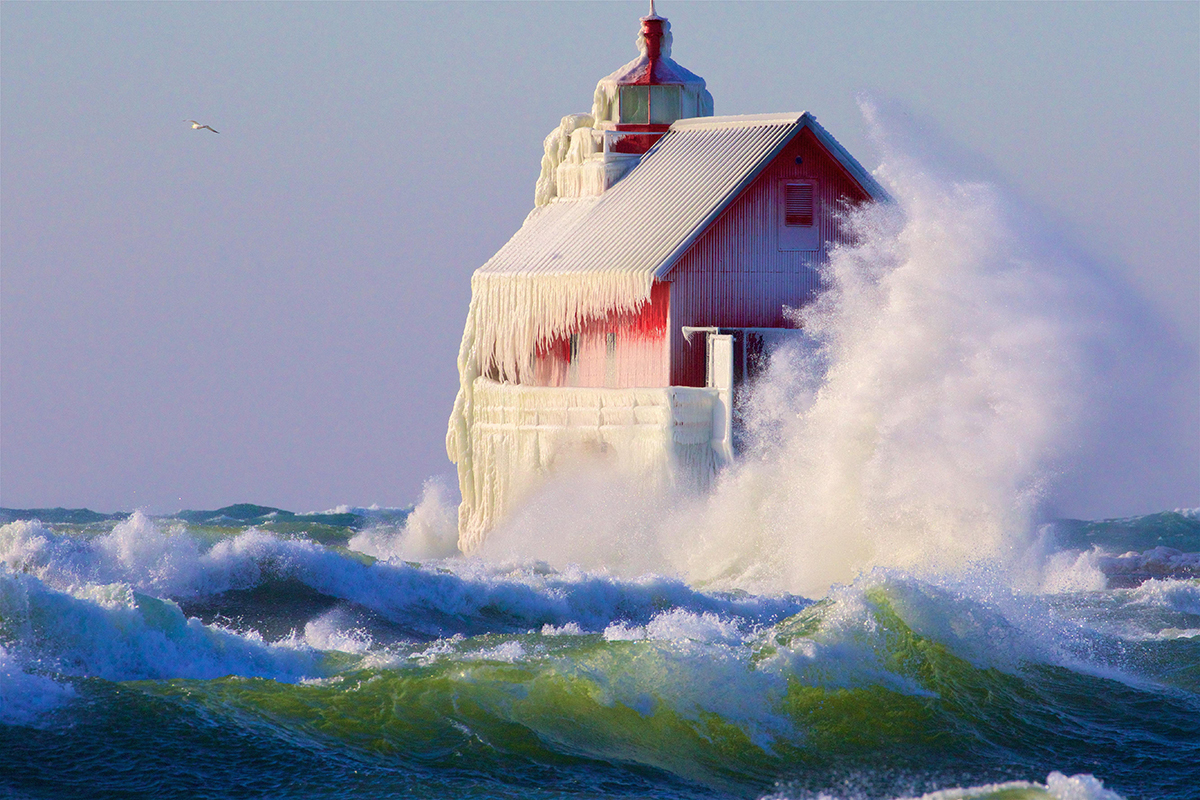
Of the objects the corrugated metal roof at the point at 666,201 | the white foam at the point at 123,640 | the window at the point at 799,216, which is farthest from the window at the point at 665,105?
the white foam at the point at 123,640

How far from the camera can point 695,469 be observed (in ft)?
88.0

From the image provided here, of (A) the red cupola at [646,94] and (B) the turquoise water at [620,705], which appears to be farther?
(A) the red cupola at [646,94]

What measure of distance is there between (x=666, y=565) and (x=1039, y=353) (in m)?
7.44

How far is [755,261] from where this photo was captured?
29.1 metres

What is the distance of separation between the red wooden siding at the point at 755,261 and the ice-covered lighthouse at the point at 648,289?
0.09ft

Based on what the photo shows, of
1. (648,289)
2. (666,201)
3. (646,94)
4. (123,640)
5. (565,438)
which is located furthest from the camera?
(646,94)

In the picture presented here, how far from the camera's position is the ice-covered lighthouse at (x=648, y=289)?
2772 cm

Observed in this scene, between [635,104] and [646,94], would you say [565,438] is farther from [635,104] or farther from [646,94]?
[646,94]

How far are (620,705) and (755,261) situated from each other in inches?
667

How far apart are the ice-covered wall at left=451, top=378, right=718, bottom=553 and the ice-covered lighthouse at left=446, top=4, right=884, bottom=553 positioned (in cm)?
4

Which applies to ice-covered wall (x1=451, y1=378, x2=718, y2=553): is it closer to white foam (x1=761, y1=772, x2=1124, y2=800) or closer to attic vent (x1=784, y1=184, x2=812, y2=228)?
attic vent (x1=784, y1=184, x2=812, y2=228)

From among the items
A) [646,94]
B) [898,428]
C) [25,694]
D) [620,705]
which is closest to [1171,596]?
[898,428]

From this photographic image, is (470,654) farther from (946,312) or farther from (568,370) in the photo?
(568,370)

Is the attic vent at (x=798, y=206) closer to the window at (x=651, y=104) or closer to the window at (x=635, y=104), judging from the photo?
the window at (x=651, y=104)
